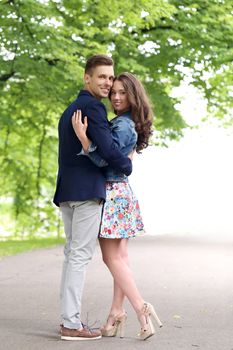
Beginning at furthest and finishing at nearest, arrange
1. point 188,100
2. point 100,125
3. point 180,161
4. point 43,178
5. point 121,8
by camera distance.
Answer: point 180,161
point 43,178
point 188,100
point 121,8
point 100,125

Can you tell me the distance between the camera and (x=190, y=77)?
84.0ft

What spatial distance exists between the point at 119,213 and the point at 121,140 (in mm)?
538

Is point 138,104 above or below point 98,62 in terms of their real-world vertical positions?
below

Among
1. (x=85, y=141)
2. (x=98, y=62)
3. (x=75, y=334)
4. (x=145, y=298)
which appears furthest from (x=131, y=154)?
(x=145, y=298)

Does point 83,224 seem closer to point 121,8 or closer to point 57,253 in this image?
point 57,253


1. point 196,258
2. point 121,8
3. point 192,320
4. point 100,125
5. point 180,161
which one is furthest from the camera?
point 180,161

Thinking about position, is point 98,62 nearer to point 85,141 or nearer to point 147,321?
point 85,141

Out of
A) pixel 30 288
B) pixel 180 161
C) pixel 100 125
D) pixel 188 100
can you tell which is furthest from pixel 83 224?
pixel 180 161

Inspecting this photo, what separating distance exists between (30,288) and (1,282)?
0.70 metres

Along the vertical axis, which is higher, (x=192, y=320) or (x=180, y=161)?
(x=180, y=161)

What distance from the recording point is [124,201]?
6508 millimetres

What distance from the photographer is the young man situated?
20.8 feet

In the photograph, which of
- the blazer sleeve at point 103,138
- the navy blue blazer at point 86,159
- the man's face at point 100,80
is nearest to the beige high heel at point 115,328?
the navy blue blazer at point 86,159

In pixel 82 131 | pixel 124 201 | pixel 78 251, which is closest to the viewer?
pixel 82 131
